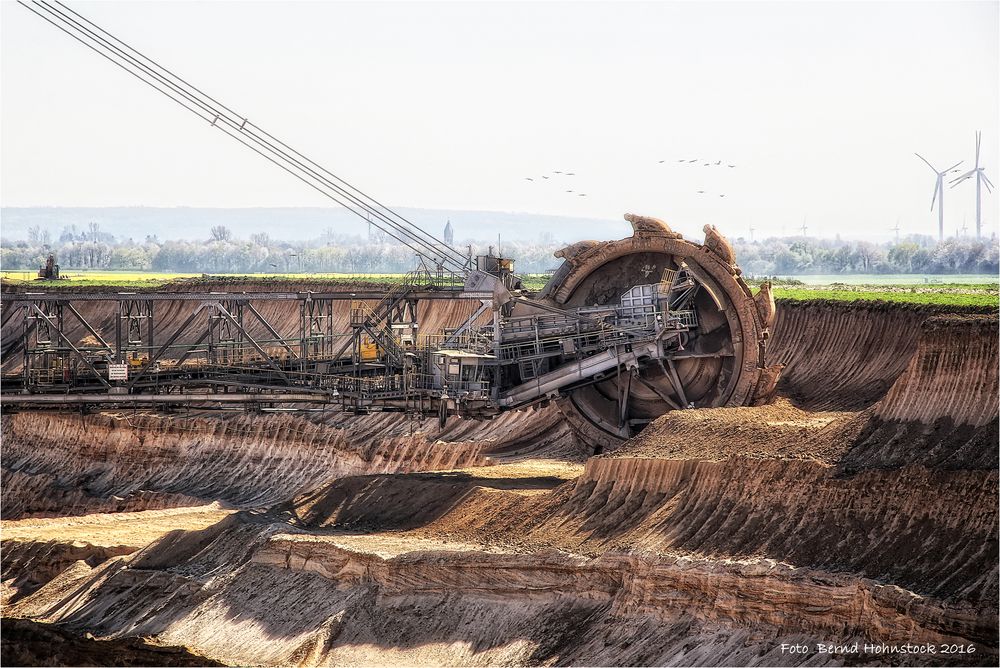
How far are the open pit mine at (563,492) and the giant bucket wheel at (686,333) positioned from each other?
0.08 meters

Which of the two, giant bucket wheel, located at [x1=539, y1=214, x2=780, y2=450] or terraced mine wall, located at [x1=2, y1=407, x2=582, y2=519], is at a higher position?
giant bucket wheel, located at [x1=539, y1=214, x2=780, y2=450]

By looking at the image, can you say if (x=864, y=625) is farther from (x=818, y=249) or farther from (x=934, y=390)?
(x=818, y=249)

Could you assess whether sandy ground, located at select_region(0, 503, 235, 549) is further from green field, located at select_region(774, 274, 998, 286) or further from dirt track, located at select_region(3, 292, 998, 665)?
green field, located at select_region(774, 274, 998, 286)

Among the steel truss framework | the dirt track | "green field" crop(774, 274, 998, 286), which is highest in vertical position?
"green field" crop(774, 274, 998, 286)

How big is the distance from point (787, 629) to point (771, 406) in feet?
44.9

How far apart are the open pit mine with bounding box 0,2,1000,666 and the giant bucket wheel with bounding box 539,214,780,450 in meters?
0.08

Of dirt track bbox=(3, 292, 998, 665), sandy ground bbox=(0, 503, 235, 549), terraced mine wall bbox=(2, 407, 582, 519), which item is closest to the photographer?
dirt track bbox=(3, 292, 998, 665)

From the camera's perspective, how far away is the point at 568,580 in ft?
110

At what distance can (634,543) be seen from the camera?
33219mm

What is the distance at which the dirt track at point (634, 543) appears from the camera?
93.2 ft

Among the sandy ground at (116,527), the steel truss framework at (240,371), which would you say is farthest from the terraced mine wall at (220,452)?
the steel truss framework at (240,371)

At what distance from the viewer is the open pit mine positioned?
95.5 ft

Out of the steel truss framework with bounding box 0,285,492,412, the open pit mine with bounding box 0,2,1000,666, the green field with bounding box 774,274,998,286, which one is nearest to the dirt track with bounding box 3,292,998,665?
the open pit mine with bounding box 0,2,1000,666

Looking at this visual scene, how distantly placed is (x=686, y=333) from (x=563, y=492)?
24.7 ft
